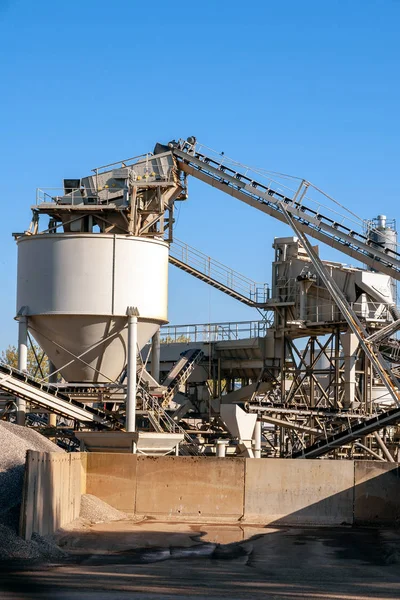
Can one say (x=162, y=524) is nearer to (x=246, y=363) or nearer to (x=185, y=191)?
(x=185, y=191)

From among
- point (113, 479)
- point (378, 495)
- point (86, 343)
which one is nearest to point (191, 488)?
point (113, 479)

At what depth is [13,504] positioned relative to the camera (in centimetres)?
1780

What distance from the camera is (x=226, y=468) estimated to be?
23.6 meters

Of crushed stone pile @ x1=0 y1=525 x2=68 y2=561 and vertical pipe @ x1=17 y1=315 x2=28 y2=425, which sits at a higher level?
vertical pipe @ x1=17 y1=315 x2=28 y2=425

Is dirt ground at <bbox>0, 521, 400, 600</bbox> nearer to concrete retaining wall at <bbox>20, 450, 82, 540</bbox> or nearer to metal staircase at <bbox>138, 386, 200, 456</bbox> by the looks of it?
concrete retaining wall at <bbox>20, 450, 82, 540</bbox>

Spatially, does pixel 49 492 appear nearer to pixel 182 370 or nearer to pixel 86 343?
pixel 86 343

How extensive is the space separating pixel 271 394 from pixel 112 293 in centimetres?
1741

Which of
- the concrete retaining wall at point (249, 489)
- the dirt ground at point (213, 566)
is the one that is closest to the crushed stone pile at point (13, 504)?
the dirt ground at point (213, 566)

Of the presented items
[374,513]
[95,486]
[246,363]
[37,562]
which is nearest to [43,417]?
[246,363]

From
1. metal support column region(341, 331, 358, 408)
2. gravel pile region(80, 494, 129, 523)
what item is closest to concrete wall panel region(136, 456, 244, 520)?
gravel pile region(80, 494, 129, 523)

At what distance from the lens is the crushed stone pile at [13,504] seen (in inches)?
626

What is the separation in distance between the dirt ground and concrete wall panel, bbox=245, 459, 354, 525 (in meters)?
1.02

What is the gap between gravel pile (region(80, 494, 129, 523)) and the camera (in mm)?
22042

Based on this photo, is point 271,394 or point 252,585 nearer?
point 252,585
